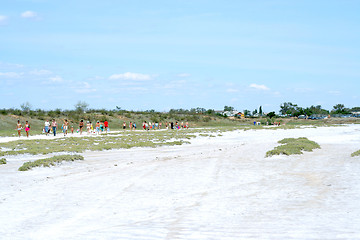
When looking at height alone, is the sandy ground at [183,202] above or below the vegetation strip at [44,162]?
below

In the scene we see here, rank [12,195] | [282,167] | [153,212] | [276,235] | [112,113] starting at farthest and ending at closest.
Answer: [112,113] → [282,167] → [12,195] → [153,212] → [276,235]

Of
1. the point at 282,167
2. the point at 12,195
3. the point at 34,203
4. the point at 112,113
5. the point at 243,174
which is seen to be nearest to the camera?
the point at 34,203

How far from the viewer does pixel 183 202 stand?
30.2 feet

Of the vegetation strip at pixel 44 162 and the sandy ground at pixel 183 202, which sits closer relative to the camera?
the sandy ground at pixel 183 202

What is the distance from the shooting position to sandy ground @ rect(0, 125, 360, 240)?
6859 mm

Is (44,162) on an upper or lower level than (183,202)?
upper

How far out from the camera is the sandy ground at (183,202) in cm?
686

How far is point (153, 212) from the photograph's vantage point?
834cm

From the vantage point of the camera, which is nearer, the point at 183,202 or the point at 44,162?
the point at 183,202

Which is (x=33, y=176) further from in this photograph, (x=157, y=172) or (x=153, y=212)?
(x=153, y=212)

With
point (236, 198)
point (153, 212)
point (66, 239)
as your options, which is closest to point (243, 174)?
point (236, 198)

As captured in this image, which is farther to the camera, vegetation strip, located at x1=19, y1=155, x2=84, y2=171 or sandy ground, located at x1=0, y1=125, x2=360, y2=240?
vegetation strip, located at x1=19, y1=155, x2=84, y2=171

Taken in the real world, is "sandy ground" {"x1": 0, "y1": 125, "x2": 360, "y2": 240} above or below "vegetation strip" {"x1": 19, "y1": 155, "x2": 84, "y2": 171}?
below

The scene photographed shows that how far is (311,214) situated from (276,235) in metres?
1.60
